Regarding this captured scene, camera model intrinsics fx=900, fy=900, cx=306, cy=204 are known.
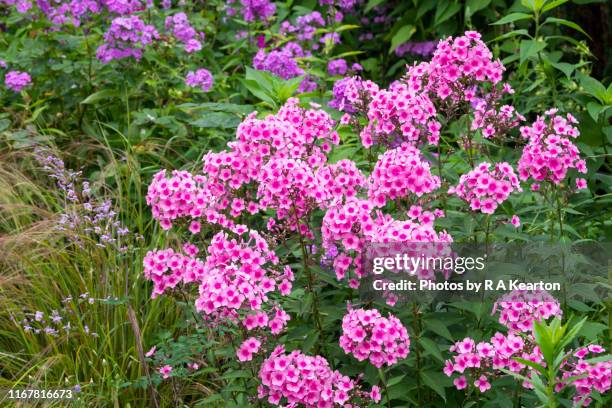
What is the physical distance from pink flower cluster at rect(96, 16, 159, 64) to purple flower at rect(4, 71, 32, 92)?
1.58 feet

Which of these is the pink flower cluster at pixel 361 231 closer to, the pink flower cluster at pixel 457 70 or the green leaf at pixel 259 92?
the pink flower cluster at pixel 457 70

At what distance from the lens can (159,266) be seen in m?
3.12

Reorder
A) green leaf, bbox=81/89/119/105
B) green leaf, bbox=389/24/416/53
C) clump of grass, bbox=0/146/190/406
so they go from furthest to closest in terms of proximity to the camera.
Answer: green leaf, bbox=389/24/416/53, green leaf, bbox=81/89/119/105, clump of grass, bbox=0/146/190/406

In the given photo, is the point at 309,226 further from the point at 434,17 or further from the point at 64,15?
the point at 434,17

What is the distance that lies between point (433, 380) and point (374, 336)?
349mm

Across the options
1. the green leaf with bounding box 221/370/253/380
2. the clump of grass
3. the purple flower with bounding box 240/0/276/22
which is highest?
the purple flower with bounding box 240/0/276/22

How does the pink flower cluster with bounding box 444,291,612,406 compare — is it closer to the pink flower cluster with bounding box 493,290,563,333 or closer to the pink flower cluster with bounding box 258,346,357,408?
the pink flower cluster with bounding box 493,290,563,333


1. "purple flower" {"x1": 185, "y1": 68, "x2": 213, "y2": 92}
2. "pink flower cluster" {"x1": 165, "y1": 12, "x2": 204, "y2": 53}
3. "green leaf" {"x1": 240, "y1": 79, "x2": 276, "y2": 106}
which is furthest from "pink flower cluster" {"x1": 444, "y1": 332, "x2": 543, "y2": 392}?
"pink flower cluster" {"x1": 165, "y1": 12, "x2": 204, "y2": 53}

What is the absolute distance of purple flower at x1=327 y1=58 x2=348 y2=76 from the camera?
5532 millimetres

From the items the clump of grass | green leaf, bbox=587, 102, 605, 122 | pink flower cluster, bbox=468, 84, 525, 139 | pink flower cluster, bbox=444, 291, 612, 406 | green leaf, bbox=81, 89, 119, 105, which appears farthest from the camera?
green leaf, bbox=81, 89, 119, 105

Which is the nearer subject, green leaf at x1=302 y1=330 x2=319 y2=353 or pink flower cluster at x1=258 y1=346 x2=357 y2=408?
pink flower cluster at x1=258 y1=346 x2=357 y2=408

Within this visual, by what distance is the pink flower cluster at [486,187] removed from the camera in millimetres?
2926

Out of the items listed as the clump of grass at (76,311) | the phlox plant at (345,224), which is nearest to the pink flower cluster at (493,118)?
the phlox plant at (345,224)

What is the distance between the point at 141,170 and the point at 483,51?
221 centimetres
